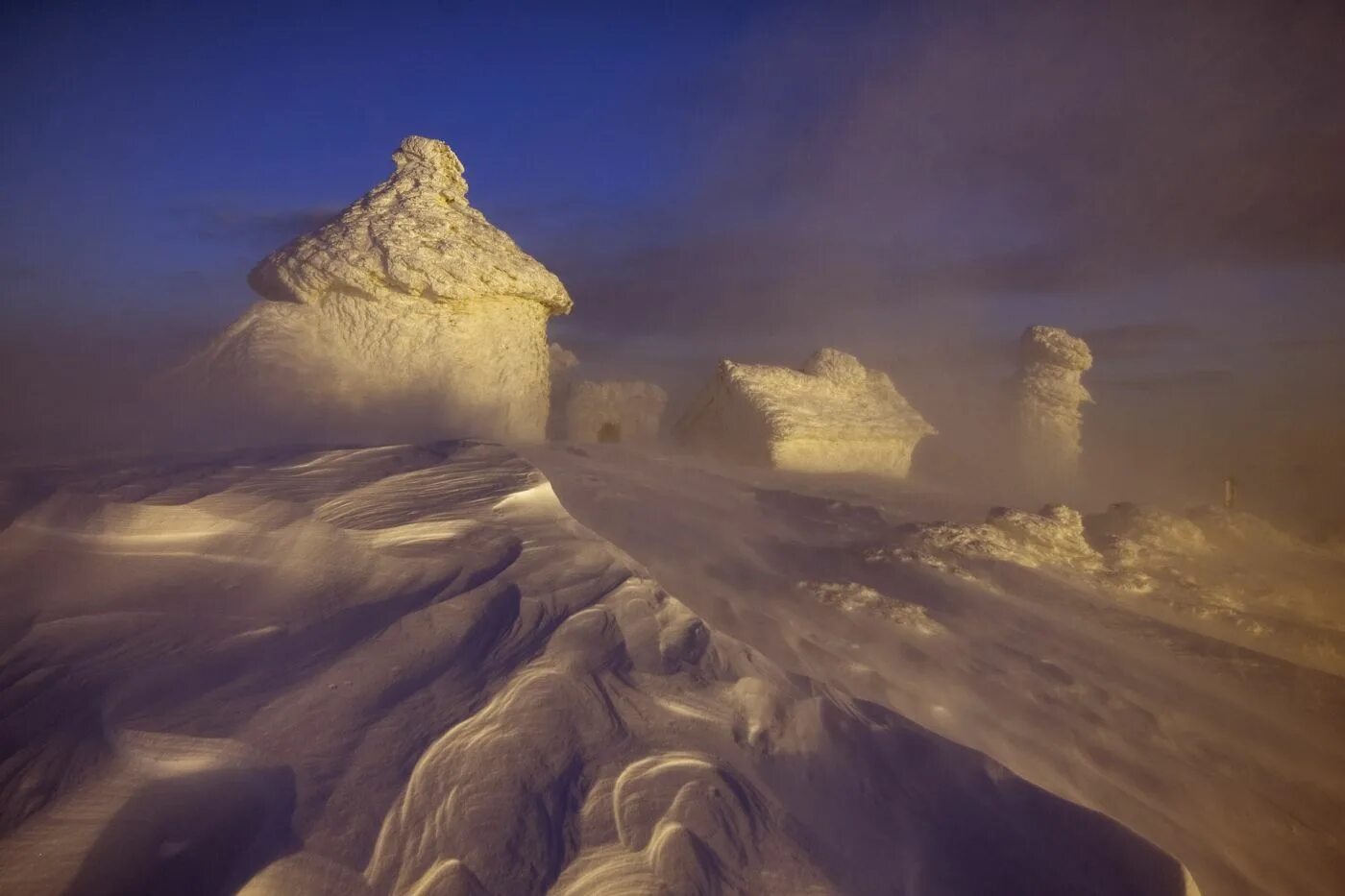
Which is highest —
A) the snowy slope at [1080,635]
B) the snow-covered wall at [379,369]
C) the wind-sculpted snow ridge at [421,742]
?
the snow-covered wall at [379,369]

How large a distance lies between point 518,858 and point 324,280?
7788 mm

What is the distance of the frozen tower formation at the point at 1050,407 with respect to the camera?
1468 cm

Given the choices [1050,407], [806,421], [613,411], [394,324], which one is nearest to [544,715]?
[394,324]

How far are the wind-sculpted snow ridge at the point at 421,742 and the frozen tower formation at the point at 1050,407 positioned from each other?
1456 cm

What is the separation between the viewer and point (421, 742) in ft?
6.00

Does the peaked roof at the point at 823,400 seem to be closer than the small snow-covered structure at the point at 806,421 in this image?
No

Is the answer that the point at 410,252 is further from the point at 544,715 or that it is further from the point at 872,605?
the point at 544,715

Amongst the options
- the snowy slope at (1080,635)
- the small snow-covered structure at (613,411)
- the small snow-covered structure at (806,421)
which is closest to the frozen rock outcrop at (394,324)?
the snowy slope at (1080,635)

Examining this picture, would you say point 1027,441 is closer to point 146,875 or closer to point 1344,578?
point 1344,578

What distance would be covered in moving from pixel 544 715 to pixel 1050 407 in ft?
51.5

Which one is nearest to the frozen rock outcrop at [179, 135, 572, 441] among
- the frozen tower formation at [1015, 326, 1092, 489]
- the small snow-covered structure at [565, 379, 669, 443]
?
the small snow-covered structure at [565, 379, 669, 443]

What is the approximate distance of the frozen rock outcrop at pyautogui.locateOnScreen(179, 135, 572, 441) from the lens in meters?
7.27

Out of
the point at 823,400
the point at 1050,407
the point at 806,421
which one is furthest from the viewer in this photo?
the point at 1050,407

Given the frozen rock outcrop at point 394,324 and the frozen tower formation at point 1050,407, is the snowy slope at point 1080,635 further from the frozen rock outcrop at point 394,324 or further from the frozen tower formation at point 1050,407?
the frozen tower formation at point 1050,407
